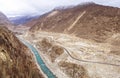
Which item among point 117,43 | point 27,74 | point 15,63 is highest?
point 15,63

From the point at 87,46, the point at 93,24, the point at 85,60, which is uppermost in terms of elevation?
the point at 85,60

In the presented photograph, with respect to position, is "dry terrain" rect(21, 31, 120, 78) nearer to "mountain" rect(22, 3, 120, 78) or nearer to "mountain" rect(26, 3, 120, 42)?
"mountain" rect(22, 3, 120, 78)

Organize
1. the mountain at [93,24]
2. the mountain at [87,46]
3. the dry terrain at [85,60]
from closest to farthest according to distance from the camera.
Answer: the dry terrain at [85,60] → the mountain at [87,46] → the mountain at [93,24]

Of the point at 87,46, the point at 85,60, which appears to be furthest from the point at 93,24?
the point at 85,60

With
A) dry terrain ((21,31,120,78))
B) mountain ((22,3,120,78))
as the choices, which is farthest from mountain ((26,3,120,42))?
dry terrain ((21,31,120,78))

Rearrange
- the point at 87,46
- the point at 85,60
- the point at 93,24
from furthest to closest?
1. the point at 93,24
2. the point at 87,46
3. the point at 85,60

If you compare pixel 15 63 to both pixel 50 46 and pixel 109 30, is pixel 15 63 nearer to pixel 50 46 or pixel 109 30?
pixel 50 46

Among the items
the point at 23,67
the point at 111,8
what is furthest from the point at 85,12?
the point at 23,67

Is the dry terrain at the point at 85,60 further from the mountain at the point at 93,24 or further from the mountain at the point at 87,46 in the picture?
the mountain at the point at 93,24

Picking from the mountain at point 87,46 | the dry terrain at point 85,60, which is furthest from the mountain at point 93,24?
the dry terrain at point 85,60

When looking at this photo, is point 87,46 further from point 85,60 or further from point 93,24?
point 93,24

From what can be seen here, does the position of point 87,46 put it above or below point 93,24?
below
